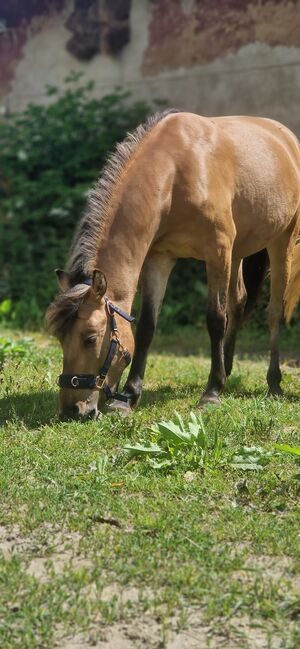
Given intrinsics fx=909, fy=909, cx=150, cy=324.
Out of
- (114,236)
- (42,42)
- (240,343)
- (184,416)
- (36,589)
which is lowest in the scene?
(240,343)

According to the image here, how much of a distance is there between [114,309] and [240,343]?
416cm

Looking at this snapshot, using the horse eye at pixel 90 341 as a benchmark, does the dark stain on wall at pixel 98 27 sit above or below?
above

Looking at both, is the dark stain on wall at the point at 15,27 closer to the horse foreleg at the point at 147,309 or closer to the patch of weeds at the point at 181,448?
the horse foreleg at the point at 147,309

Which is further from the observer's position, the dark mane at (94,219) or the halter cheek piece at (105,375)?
the dark mane at (94,219)

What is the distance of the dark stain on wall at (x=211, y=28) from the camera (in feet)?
33.0

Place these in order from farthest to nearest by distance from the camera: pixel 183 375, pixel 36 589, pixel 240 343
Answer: pixel 240 343
pixel 183 375
pixel 36 589

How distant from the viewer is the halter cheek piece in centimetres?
528

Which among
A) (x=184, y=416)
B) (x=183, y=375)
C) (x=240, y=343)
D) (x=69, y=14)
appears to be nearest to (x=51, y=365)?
(x=183, y=375)

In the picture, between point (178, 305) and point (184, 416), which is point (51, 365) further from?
point (178, 305)

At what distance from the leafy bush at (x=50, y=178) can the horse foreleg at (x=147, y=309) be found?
472 cm

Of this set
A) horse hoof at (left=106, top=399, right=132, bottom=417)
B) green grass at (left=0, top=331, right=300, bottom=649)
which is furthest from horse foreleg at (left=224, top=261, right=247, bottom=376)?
horse hoof at (left=106, top=399, right=132, bottom=417)

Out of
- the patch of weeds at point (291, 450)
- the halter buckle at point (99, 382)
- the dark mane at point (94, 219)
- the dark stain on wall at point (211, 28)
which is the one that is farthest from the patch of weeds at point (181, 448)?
the dark stain on wall at point (211, 28)

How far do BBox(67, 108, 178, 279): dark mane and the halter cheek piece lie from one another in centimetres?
16

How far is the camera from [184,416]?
573 centimetres
